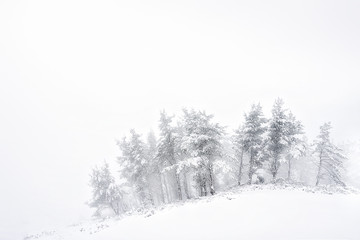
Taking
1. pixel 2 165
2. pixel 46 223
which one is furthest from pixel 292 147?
pixel 2 165

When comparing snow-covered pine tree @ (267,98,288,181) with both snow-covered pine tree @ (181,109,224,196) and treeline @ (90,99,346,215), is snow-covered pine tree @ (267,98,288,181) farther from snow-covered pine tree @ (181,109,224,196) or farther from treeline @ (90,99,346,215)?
snow-covered pine tree @ (181,109,224,196)

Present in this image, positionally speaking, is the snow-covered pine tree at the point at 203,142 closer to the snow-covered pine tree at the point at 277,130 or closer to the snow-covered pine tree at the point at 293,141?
the snow-covered pine tree at the point at 277,130

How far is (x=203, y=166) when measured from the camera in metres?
27.8

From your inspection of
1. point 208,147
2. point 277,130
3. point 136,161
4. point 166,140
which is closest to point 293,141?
point 277,130

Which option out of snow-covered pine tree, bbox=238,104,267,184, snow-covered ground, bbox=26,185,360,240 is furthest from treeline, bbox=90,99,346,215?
snow-covered ground, bbox=26,185,360,240

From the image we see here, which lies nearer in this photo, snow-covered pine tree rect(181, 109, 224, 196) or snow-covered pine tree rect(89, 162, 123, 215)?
snow-covered pine tree rect(181, 109, 224, 196)

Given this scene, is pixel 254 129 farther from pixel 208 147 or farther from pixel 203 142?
pixel 203 142

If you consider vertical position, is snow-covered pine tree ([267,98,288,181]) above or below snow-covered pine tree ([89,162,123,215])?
above

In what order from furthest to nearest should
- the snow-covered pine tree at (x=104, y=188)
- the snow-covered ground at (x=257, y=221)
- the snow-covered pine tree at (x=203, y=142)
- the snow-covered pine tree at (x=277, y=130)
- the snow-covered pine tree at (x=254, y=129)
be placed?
the snow-covered pine tree at (x=104, y=188) → the snow-covered pine tree at (x=254, y=129) → the snow-covered pine tree at (x=277, y=130) → the snow-covered pine tree at (x=203, y=142) → the snow-covered ground at (x=257, y=221)

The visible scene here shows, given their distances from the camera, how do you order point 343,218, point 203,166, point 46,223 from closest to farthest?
point 343,218, point 203,166, point 46,223

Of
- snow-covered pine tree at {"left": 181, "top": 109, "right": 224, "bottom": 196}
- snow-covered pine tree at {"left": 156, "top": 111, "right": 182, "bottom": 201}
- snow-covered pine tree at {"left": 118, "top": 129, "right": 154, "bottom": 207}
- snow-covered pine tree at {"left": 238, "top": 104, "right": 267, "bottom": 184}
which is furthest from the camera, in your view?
snow-covered pine tree at {"left": 118, "top": 129, "right": 154, "bottom": 207}

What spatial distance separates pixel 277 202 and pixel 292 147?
1456 cm

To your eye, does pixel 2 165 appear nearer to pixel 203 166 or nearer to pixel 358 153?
pixel 203 166

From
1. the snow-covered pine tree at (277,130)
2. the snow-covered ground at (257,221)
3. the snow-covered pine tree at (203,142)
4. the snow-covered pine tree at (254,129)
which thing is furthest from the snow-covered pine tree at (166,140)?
the snow-covered pine tree at (277,130)
